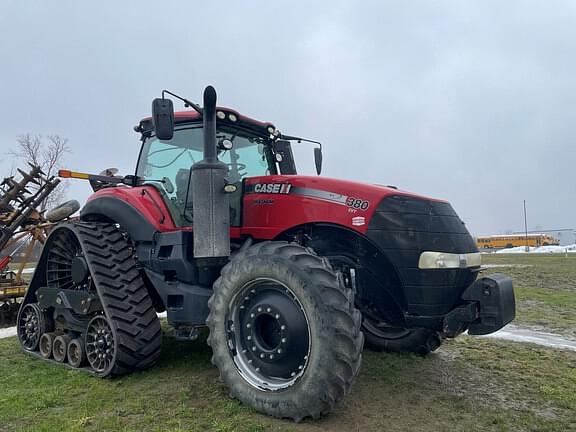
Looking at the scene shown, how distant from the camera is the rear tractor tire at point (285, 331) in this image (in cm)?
313

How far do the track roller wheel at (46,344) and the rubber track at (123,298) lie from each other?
1.31 meters

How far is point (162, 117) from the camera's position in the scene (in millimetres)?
3936

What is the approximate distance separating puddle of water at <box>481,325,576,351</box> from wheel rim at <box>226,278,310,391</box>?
4.07 meters

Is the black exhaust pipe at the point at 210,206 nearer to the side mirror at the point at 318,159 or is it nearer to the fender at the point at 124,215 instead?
the fender at the point at 124,215

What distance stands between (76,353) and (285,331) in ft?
9.20

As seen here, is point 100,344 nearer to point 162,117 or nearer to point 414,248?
point 162,117

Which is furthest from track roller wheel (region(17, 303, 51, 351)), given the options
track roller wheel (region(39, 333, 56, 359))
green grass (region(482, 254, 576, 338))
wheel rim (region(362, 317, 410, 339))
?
green grass (region(482, 254, 576, 338))

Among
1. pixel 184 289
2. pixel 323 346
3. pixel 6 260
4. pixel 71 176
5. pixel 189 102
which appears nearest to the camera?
pixel 323 346

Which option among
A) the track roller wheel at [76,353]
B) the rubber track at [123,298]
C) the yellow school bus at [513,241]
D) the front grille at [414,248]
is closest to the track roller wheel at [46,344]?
the track roller wheel at [76,353]

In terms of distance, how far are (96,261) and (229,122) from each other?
6.75 feet

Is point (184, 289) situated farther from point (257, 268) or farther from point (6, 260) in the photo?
point (6, 260)

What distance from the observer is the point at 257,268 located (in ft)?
11.7

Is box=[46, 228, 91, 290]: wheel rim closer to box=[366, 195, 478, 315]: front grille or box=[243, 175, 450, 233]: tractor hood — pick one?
box=[243, 175, 450, 233]: tractor hood

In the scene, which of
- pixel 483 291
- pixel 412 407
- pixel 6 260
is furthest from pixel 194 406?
pixel 6 260
